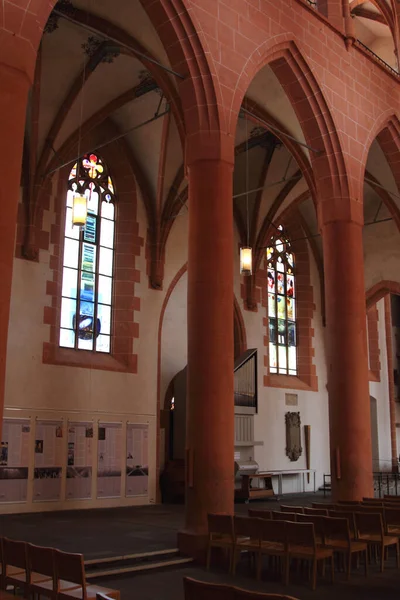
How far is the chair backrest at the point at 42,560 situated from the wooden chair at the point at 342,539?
336cm

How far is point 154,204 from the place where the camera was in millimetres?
15555

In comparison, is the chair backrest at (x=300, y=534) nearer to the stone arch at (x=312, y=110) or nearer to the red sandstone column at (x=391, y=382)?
the stone arch at (x=312, y=110)

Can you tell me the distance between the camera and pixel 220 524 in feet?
24.8

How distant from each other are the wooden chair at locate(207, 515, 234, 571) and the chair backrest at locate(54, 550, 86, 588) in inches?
112

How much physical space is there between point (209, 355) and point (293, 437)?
10572 millimetres

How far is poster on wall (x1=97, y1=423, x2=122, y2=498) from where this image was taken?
13641 mm

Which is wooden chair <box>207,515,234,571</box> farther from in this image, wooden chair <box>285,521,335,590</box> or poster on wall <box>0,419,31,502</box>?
poster on wall <box>0,419,31,502</box>

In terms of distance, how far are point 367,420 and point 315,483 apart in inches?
324

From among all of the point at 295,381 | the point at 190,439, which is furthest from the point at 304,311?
the point at 190,439

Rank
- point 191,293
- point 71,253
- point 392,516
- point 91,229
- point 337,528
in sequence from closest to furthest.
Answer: point 337,528
point 392,516
point 191,293
point 71,253
point 91,229

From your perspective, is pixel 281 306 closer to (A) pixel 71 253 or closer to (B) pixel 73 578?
(A) pixel 71 253

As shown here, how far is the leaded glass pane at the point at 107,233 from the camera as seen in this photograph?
15.0 metres

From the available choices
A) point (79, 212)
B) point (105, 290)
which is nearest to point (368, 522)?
point (79, 212)

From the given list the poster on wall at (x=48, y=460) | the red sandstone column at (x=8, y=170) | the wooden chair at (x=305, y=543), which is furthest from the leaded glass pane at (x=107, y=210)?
the wooden chair at (x=305, y=543)
